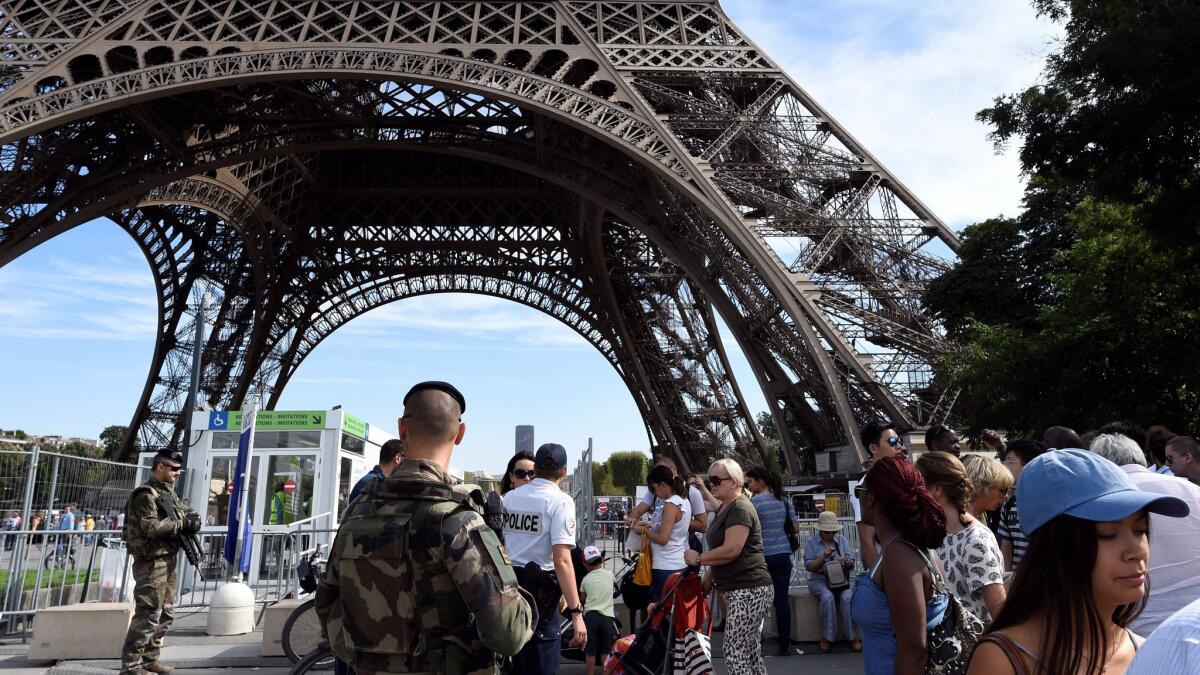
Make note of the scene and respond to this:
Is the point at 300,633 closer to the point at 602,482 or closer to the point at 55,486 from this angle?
the point at 55,486

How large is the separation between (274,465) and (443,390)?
37.8ft

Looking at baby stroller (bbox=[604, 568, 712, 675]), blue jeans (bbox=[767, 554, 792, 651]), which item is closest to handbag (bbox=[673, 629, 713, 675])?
baby stroller (bbox=[604, 568, 712, 675])

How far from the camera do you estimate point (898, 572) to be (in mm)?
2830

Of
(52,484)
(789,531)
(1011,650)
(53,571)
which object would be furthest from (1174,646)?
(53,571)

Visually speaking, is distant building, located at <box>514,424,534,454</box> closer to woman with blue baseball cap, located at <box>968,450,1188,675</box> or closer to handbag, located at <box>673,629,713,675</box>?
handbag, located at <box>673,629,713,675</box>

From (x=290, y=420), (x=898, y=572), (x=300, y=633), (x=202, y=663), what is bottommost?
(x=202, y=663)

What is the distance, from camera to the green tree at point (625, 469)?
71037mm

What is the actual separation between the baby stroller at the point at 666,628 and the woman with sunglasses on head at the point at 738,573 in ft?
0.36

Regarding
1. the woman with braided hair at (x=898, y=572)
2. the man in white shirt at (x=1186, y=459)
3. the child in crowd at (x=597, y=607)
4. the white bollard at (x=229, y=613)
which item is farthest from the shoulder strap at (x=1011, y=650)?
the white bollard at (x=229, y=613)

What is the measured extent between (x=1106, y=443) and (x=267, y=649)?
22.1ft

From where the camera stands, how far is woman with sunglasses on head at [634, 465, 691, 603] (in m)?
6.11

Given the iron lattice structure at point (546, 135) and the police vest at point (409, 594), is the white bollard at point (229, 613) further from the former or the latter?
the iron lattice structure at point (546, 135)

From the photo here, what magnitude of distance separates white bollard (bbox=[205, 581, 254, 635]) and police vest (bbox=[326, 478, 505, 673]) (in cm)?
676

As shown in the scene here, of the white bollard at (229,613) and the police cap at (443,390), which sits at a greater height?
the police cap at (443,390)
